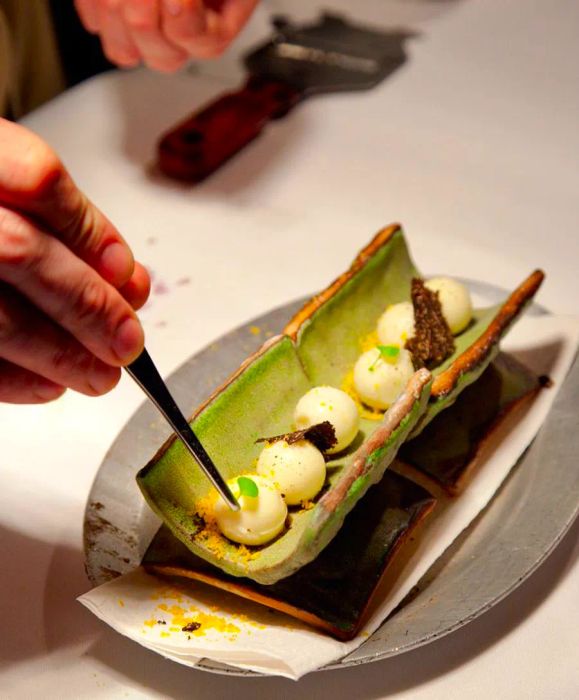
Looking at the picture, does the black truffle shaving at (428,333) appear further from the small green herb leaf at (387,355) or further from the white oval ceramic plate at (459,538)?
the white oval ceramic plate at (459,538)

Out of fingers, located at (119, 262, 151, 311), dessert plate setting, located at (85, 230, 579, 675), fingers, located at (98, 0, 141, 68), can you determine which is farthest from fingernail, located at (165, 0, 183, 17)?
fingers, located at (119, 262, 151, 311)

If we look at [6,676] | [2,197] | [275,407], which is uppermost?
[2,197]

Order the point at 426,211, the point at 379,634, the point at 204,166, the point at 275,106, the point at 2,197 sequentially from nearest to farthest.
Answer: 1. the point at 2,197
2. the point at 379,634
3. the point at 426,211
4. the point at 204,166
5. the point at 275,106

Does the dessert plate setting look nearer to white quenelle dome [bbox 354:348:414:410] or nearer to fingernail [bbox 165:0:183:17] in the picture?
white quenelle dome [bbox 354:348:414:410]

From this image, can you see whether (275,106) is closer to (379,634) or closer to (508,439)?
(508,439)

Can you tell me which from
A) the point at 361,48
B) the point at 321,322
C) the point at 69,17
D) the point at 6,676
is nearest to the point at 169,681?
the point at 6,676

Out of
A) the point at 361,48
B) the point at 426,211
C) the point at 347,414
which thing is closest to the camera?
the point at 347,414

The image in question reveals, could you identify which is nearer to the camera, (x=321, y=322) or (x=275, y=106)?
(x=321, y=322)
